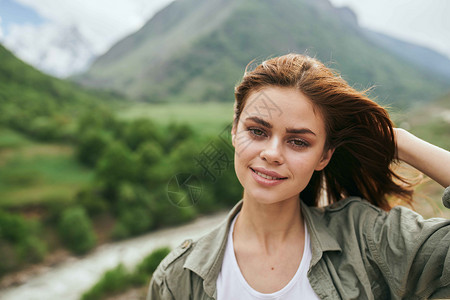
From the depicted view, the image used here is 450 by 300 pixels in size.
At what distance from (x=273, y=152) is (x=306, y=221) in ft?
1.79

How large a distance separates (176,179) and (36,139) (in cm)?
2325

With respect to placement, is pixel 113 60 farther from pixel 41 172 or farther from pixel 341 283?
pixel 341 283

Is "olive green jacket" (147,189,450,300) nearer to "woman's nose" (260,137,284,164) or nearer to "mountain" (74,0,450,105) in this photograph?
"woman's nose" (260,137,284,164)

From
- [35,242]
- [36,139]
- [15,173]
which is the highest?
[36,139]

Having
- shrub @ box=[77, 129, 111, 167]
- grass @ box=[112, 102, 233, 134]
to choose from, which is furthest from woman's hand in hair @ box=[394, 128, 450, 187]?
grass @ box=[112, 102, 233, 134]

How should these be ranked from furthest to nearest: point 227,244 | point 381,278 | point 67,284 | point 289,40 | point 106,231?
point 289,40, point 106,231, point 67,284, point 227,244, point 381,278

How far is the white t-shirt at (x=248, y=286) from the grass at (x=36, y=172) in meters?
17.9

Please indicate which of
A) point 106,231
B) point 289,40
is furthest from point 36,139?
point 289,40

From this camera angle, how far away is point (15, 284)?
1355 cm

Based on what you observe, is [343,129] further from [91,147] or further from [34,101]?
[34,101]

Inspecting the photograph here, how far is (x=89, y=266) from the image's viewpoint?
14.8 meters

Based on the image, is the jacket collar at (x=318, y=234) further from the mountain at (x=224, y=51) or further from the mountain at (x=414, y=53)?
the mountain at (x=414, y=53)

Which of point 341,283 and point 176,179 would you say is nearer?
point 341,283

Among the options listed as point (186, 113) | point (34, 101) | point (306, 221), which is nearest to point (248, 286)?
point (306, 221)
